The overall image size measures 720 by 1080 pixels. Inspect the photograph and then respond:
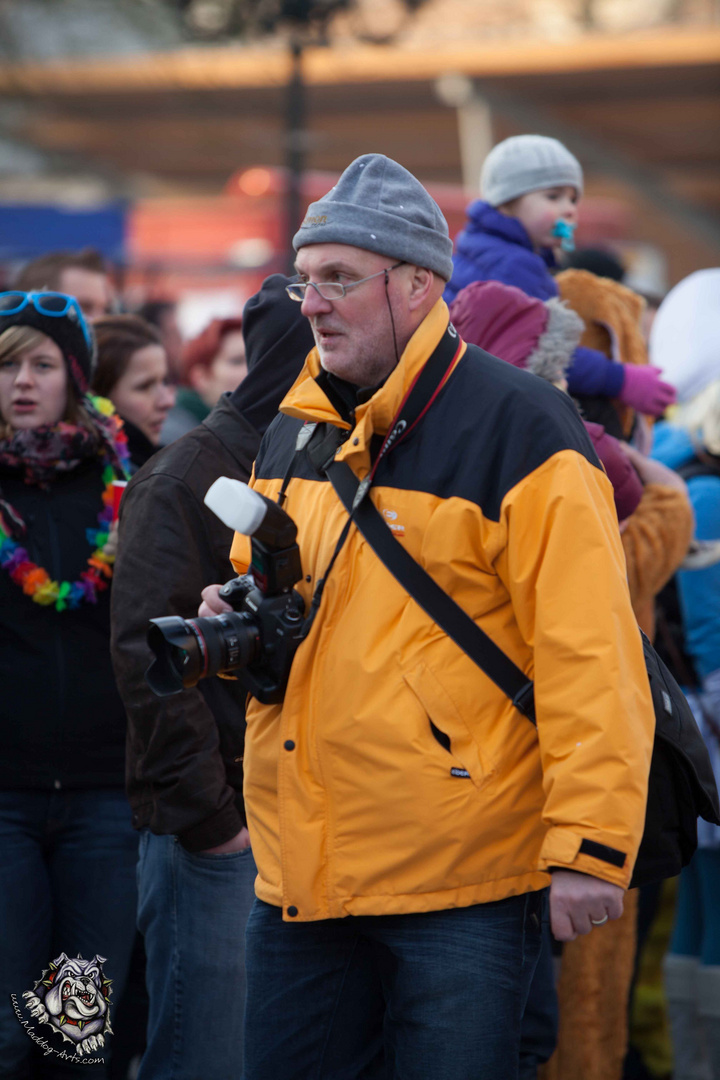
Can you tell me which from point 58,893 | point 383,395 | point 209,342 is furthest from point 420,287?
point 209,342

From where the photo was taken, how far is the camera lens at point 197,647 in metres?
2.24

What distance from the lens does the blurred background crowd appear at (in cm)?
386

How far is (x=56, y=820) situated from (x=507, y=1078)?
4.65ft

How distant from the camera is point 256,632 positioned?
2.32 meters

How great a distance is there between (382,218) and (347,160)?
19.8m

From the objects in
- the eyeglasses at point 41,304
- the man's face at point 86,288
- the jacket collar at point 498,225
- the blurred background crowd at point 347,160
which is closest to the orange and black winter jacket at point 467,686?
the blurred background crowd at point 347,160

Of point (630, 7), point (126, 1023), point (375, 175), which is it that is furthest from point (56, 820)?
point (630, 7)

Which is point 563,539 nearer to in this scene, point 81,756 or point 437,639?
point 437,639

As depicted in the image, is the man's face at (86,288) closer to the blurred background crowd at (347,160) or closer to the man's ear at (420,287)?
the blurred background crowd at (347,160)

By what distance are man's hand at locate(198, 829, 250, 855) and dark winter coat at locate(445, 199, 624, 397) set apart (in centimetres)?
154

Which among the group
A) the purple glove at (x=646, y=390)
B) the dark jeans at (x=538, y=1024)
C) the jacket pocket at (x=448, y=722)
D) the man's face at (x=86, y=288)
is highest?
the man's face at (x=86, y=288)

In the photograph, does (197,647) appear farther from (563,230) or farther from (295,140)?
(295,140)

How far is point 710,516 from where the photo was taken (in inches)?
160

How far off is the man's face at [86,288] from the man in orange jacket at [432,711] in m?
2.93
